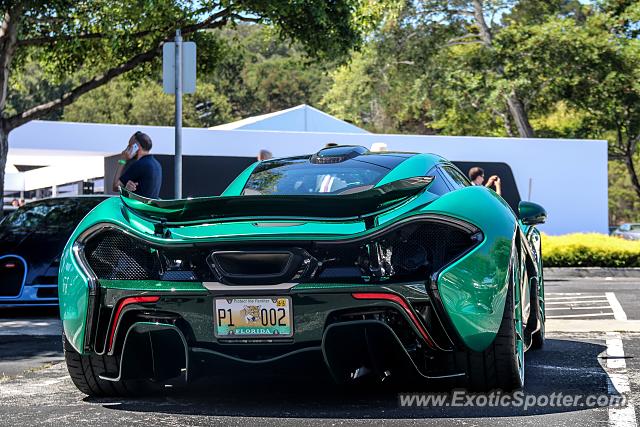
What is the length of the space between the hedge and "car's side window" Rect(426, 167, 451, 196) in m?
14.7

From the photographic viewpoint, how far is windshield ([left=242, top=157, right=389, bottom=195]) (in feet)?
19.8

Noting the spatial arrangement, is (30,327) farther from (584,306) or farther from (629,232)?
(629,232)

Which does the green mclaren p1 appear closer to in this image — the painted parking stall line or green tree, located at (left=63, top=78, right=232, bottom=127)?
the painted parking stall line

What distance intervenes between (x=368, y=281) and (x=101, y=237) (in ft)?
4.36

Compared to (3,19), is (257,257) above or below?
below

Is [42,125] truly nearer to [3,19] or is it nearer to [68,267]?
[3,19]

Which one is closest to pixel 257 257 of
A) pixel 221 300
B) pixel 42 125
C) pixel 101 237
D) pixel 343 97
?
pixel 221 300

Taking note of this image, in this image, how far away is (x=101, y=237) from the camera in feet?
16.8

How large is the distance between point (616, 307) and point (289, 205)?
749 centimetres

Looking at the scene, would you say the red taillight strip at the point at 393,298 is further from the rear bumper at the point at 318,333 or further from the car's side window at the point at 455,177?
the car's side window at the point at 455,177

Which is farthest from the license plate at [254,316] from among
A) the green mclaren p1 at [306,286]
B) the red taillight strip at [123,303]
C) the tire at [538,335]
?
the tire at [538,335]
